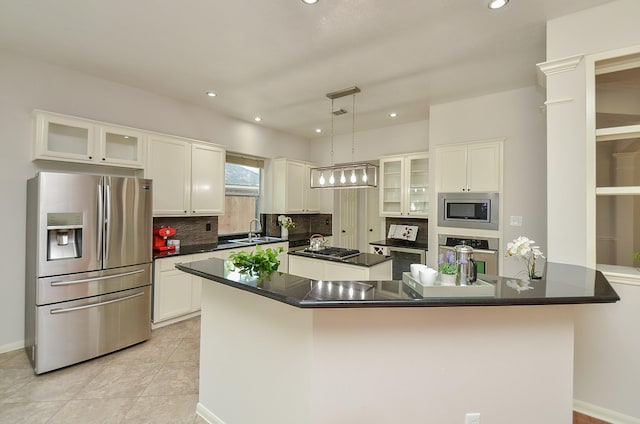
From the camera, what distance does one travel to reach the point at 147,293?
10.2 feet

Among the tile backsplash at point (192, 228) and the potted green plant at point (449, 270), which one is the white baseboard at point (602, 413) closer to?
the potted green plant at point (449, 270)

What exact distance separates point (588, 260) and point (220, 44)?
11.3 feet

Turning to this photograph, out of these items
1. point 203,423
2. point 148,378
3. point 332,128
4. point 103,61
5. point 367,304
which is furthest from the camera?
point 332,128

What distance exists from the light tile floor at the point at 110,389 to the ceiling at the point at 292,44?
3.00 meters

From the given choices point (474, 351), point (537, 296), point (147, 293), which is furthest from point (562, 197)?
point (147, 293)

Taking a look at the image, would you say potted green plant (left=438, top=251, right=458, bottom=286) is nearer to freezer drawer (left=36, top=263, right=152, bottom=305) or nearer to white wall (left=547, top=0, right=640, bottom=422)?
white wall (left=547, top=0, right=640, bottom=422)

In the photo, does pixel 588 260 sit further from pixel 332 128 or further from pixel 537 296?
pixel 332 128

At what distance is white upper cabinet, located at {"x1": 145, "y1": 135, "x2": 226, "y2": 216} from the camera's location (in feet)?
11.7

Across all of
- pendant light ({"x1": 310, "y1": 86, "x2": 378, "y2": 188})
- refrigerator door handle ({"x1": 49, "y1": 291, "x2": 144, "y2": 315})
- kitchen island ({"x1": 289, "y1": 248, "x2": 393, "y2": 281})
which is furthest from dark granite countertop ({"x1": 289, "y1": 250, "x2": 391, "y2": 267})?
refrigerator door handle ({"x1": 49, "y1": 291, "x2": 144, "y2": 315})

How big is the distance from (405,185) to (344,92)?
73.2 inches

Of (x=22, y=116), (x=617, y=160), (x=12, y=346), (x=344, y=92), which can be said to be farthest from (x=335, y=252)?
(x=22, y=116)

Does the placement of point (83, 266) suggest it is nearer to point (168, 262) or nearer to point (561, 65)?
point (168, 262)

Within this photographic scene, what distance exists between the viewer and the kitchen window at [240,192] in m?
4.81

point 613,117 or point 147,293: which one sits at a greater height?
point 613,117
